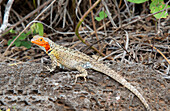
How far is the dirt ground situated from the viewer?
254 centimetres

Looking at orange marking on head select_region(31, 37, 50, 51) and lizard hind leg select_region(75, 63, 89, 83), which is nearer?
lizard hind leg select_region(75, 63, 89, 83)

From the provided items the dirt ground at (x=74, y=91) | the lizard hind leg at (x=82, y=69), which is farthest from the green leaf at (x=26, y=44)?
the lizard hind leg at (x=82, y=69)

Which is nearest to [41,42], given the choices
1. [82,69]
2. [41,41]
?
[41,41]

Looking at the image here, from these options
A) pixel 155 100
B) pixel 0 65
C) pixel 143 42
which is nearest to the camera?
pixel 155 100

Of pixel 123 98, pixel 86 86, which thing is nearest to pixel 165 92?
pixel 123 98

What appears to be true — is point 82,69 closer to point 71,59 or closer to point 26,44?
point 71,59

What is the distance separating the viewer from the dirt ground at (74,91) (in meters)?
2.54

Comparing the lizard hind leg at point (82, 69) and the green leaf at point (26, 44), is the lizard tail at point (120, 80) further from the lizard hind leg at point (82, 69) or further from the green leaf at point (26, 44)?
the green leaf at point (26, 44)

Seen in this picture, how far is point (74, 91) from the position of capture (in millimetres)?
2707

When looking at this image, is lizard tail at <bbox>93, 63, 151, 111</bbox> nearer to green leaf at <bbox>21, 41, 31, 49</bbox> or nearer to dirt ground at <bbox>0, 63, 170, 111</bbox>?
dirt ground at <bbox>0, 63, 170, 111</bbox>

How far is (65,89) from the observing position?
2.73m

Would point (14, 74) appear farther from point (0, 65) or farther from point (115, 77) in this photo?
point (115, 77)

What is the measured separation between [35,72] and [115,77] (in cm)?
133

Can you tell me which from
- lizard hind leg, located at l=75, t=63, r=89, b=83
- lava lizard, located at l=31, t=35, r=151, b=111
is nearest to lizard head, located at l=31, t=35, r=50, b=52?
lava lizard, located at l=31, t=35, r=151, b=111
